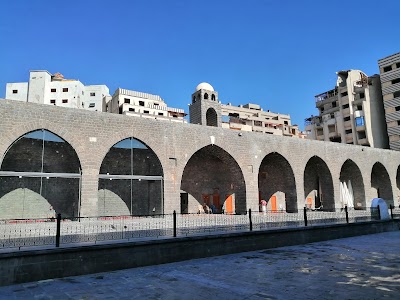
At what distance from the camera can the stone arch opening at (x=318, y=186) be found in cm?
2509

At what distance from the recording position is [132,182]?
18297mm

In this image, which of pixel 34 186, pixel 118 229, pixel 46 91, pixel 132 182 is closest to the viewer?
pixel 118 229

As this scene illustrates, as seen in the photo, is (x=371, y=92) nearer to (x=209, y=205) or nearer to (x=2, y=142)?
(x=209, y=205)

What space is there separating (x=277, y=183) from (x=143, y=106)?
109ft

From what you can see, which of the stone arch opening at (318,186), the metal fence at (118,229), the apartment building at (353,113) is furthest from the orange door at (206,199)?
the apartment building at (353,113)

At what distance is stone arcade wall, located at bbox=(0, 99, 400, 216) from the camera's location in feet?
48.1

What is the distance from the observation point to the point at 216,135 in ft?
66.1

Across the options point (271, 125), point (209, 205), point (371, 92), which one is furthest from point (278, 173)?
point (271, 125)

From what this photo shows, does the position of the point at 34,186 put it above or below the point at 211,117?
below

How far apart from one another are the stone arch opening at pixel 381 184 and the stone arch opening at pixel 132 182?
2172 centimetres

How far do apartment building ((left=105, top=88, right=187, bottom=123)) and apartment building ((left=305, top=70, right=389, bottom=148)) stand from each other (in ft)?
73.4

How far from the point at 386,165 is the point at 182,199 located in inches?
777

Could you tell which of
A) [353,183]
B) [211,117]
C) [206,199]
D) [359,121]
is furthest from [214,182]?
[359,121]

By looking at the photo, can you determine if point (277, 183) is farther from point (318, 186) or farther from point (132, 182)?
point (132, 182)
